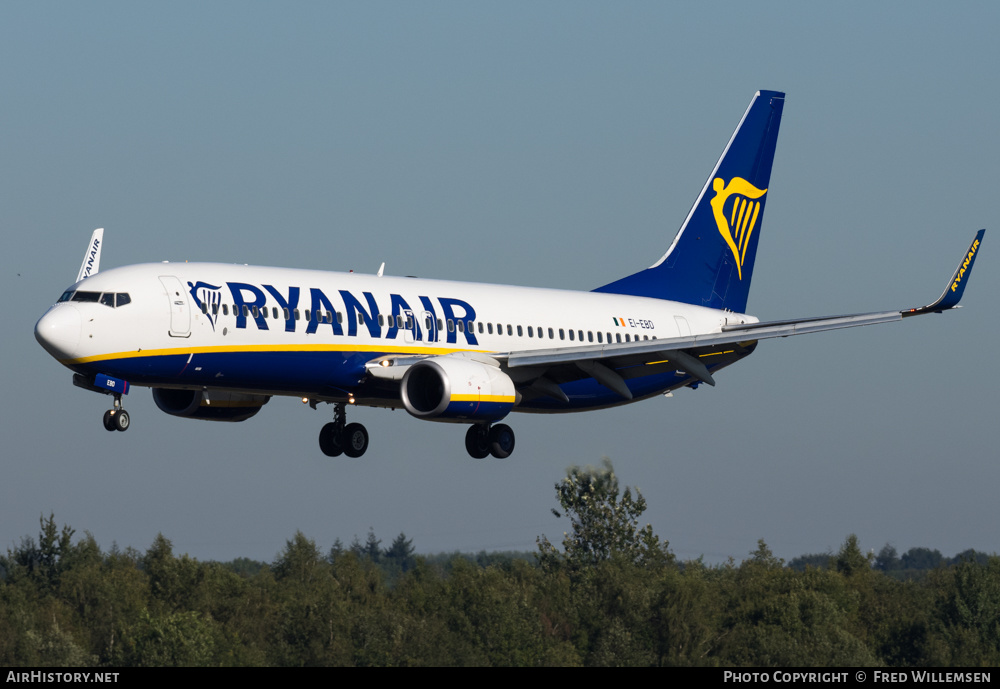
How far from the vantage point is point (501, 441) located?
47188 mm

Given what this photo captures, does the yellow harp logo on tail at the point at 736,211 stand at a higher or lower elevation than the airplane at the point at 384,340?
higher

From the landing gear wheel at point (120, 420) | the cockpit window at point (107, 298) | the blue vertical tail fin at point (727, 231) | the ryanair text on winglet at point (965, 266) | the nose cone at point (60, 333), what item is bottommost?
the landing gear wheel at point (120, 420)

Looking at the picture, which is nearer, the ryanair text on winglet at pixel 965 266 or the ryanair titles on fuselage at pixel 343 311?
the ryanair titles on fuselage at pixel 343 311

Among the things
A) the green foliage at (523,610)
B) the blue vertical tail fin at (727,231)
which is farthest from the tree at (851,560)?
the blue vertical tail fin at (727,231)

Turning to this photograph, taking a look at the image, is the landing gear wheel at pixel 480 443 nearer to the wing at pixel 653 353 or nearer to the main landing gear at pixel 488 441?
the main landing gear at pixel 488 441

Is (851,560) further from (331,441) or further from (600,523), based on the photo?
(331,441)

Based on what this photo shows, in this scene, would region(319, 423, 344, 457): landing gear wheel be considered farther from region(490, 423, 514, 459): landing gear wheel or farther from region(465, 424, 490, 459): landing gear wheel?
region(490, 423, 514, 459): landing gear wheel

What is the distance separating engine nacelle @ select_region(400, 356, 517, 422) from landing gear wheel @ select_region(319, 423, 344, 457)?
632 centimetres

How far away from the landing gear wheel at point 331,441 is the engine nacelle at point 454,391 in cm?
632

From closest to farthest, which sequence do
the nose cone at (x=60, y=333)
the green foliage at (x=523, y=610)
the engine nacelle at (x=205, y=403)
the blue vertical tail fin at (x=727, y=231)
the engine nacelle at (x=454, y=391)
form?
the nose cone at (x=60, y=333) < the engine nacelle at (x=454, y=391) < the engine nacelle at (x=205, y=403) < the blue vertical tail fin at (x=727, y=231) < the green foliage at (x=523, y=610)

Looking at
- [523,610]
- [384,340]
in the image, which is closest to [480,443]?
[384,340]

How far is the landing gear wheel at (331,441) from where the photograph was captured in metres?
49.1

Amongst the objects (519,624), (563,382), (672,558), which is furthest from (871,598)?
(563,382)
